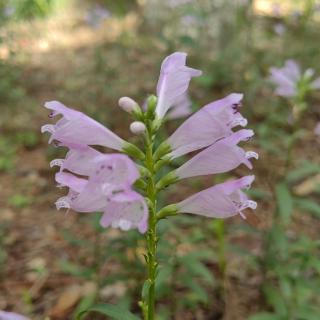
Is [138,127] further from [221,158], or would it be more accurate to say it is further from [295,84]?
Result: [295,84]

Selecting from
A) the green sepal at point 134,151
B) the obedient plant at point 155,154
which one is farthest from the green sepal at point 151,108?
Answer: the green sepal at point 134,151

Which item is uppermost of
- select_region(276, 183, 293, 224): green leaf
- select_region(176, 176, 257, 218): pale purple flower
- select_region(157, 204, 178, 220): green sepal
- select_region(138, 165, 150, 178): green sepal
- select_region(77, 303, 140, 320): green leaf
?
select_region(138, 165, 150, 178): green sepal

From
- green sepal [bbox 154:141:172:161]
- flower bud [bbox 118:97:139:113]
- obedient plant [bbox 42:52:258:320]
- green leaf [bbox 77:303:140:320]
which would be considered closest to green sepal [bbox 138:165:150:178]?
obedient plant [bbox 42:52:258:320]

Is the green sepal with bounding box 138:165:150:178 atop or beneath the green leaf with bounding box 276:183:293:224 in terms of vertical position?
atop

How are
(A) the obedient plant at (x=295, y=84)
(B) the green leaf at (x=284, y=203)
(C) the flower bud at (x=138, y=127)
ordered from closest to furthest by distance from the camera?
1. (C) the flower bud at (x=138, y=127)
2. (B) the green leaf at (x=284, y=203)
3. (A) the obedient plant at (x=295, y=84)

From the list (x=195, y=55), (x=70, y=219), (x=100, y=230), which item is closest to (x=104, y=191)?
(x=100, y=230)

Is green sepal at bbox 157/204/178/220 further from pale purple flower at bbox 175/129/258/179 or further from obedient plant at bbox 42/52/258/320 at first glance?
pale purple flower at bbox 175/129/258/179

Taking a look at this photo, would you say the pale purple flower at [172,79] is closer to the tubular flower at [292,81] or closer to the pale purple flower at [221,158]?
the pale purple flower at [221,158]

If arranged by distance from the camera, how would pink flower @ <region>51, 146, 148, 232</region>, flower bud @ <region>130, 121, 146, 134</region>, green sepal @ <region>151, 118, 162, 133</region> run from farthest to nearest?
green sepal @ <region>151, 118, 162, 133</region>
flower bud @ <region>130, 121, 146, 134</region>
pink flower @ <region>51, 146, 148, 232</region>
